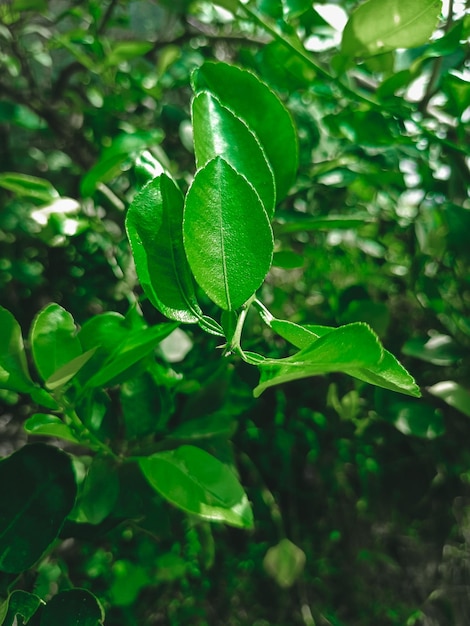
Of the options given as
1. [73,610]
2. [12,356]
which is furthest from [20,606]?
[12,356]

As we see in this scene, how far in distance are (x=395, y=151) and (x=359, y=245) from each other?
189 millimetres

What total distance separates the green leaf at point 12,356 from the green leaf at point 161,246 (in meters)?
0.10

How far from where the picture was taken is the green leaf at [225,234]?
9.6 inches

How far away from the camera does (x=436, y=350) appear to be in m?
0.56

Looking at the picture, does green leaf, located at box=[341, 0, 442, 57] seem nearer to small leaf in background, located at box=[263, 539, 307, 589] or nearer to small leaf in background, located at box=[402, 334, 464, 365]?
small leaf in background, located at box=[402, 334, 464, 365]

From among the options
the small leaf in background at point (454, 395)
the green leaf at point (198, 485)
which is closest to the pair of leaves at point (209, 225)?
the green leaf at point (198, 485)

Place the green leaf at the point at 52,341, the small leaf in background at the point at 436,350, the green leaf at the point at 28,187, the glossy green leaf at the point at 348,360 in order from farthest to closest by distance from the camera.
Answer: the small leaf in background at the point at 436,350, the green leaf at the point at 28,187, the green leaf at the point at 52,341, the glossy green leaf at the point at 348,360

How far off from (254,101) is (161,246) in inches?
5.2

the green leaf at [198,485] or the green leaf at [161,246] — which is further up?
the green leaf at [161,246]

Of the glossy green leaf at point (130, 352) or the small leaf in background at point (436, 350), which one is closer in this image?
the glossy green leaf at point (130, 352)

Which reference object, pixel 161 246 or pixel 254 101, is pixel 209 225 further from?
pixel 254 101

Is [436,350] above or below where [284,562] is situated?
above

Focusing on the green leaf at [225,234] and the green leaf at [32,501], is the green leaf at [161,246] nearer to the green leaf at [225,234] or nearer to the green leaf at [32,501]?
the green leaf at [225,234]

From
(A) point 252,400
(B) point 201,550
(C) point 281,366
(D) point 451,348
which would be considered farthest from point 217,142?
(B) point 201,550
